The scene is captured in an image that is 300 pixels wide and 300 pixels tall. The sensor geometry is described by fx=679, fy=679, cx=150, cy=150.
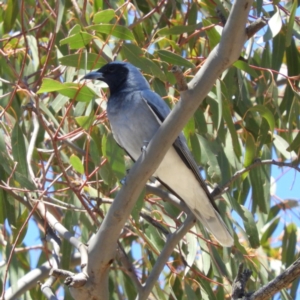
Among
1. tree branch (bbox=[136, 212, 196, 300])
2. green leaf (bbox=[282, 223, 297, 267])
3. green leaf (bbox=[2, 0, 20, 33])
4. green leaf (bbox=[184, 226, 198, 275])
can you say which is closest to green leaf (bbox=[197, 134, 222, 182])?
green leaf (bbox=[184, 226, 198, 275])

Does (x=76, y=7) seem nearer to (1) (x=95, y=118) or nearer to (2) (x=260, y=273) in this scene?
(1) (x=95, y=118)

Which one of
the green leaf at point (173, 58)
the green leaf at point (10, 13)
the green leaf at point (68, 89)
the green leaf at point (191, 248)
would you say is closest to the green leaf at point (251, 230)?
the green leaf at point (191, 248)

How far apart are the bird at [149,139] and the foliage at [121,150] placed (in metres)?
0.08

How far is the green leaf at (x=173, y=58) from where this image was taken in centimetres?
327

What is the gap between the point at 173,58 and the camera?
130 inches

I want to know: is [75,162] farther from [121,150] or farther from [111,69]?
[111,69]

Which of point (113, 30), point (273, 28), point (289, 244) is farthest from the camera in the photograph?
point (289, 244)

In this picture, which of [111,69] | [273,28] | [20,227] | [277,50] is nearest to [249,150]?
[273,28]

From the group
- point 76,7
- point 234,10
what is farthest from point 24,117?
point 234,10

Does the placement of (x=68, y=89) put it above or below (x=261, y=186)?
above

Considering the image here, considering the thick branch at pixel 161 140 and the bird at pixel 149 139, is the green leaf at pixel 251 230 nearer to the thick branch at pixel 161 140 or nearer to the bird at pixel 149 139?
the bird at pixel 149 139

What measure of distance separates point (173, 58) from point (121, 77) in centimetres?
61

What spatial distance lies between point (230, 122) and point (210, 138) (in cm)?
48

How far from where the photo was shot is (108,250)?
263 cm
